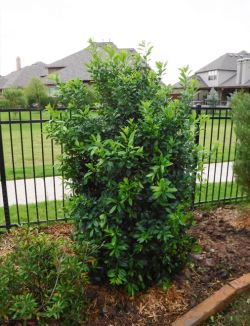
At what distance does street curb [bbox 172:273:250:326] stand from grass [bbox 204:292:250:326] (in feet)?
0.15

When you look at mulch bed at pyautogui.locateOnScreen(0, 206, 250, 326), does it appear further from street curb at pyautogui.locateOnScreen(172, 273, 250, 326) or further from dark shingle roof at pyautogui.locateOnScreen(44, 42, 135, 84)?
dark shingle roof at pyautogui.locateOnScreen(44, 42, 135, 84)

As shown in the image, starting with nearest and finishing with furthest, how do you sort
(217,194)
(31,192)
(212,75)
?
1. (217,194)
2. (31,192)
3. (212,75)

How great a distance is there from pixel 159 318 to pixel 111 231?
826 mm

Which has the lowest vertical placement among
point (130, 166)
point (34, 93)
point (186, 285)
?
point (186, 285)

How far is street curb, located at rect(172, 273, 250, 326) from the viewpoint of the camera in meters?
2.36

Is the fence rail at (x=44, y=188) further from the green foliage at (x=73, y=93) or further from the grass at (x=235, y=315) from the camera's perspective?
the grass at (x=235, y=315)

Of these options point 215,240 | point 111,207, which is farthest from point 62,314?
point 215,240

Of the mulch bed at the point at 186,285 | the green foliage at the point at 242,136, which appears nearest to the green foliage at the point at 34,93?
the green foliage at the point at 242,136

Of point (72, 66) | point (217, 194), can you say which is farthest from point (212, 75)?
point (217, 194)

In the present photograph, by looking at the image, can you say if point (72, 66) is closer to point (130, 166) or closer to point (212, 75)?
point (212, 75)

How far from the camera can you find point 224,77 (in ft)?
141

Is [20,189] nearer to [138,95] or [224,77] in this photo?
[138,95]

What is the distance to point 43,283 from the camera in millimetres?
2262

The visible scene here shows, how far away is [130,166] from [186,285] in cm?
130
